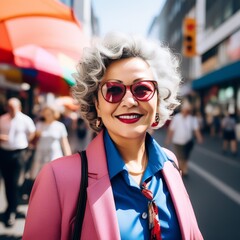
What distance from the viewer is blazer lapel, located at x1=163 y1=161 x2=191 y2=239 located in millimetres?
1593

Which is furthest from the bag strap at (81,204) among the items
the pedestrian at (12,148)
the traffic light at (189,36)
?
the traffic light at (189,36)

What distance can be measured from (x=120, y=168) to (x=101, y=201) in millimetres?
202

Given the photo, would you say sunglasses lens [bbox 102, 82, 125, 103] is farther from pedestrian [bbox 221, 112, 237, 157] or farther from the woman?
pedestrian [bbox 221, 112, 237, 157]

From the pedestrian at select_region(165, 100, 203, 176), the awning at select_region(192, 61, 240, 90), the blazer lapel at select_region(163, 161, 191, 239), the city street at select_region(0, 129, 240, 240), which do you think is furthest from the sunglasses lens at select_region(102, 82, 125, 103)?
the awning at select_region(192, 61, 240, 90)

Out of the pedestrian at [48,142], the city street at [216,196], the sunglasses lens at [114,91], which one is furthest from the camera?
the pedestrian at [48,142]

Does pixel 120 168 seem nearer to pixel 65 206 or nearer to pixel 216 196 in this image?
pixel 65 206

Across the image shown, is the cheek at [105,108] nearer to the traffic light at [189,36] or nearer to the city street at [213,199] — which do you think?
the city street at [213,199]

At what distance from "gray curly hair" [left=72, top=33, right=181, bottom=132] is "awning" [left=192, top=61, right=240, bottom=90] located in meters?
Answer: 16.1

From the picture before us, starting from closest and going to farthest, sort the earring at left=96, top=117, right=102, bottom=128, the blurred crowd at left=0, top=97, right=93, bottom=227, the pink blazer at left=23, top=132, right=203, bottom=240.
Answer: the pink blazer at left=23, top=132, right=203, bottom=240
the earring at left=96, top=117, right=102, bottom=128
the blurred crowd at left=0, top=97, right=93, bottom=227

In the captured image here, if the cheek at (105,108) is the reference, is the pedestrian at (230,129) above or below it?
below

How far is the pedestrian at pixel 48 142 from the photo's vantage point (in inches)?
201

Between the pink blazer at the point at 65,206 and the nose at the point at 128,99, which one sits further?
the nose at the point at 128,99

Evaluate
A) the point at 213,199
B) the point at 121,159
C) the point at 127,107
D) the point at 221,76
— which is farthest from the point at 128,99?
the point at 221,76

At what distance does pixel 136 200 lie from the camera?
5.05 ft
